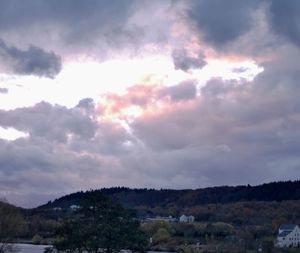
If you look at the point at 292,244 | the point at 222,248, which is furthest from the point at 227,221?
the point at 222,248

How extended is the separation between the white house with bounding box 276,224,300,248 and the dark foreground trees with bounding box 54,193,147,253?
57.2 metres

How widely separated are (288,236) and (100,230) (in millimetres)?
66719

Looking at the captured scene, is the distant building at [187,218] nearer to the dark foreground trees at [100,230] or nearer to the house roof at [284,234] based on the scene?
the house roof at [284,234]

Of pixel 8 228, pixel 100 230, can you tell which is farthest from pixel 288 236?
pixel 100 230

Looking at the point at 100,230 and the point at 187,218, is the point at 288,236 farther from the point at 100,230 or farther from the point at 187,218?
the point at 100,230

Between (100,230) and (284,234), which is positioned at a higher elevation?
(284,234)

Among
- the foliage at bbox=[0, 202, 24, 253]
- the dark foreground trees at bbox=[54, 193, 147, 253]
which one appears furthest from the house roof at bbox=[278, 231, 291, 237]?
the dark foreground trees at bbox=[54, 193, 147, 253]

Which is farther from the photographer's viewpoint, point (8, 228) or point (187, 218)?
point (187, 218)

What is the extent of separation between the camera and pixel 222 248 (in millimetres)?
74562

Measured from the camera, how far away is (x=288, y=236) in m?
94.5

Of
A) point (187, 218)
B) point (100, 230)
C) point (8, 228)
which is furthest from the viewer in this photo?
point (187, 218)

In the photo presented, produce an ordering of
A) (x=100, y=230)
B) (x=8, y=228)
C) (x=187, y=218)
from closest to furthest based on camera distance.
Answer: (x=100, y=230)
(x=8, y=228)
(x=187, y=218)

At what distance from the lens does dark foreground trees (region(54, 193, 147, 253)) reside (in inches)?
1313

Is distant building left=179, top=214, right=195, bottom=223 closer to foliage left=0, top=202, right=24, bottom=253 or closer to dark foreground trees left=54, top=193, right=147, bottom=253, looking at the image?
foliage left=0, top=202, right=24, bottom=253
